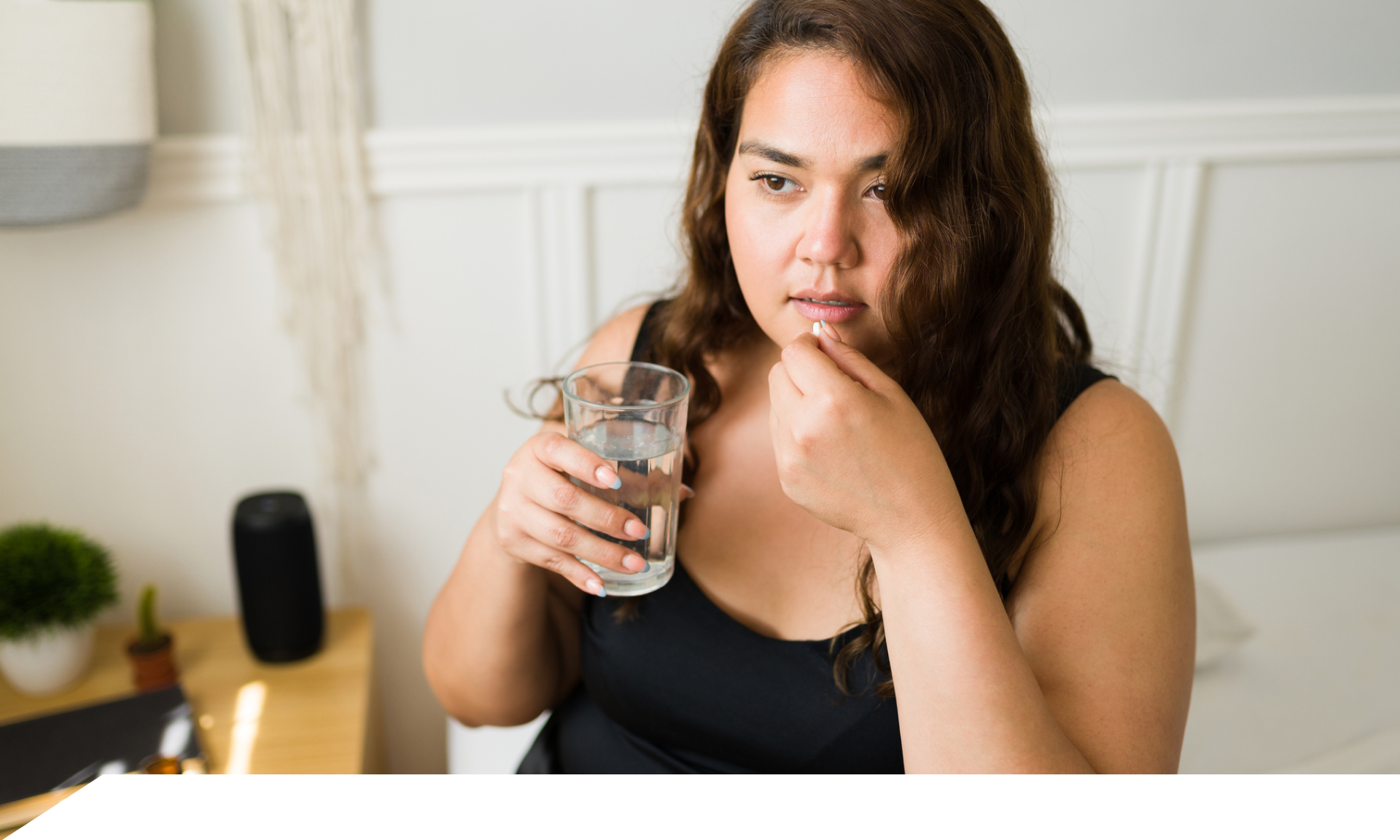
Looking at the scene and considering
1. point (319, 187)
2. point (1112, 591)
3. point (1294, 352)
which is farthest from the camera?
point (1294, 352)

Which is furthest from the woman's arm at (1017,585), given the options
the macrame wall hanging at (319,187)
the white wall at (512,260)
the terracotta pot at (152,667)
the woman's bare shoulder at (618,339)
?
the terracotta pot at (152,667)

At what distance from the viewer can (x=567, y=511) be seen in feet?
2.50

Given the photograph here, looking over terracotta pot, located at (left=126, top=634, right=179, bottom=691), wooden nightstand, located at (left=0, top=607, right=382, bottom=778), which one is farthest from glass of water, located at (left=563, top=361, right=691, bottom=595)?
terracotta pot, located at (left=126, top=634, right=179, bottom=691)

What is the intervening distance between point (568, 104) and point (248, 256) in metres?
0.59

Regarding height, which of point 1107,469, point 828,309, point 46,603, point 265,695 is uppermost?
point 828,309

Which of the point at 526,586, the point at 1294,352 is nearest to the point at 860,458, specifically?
the point at 526,586

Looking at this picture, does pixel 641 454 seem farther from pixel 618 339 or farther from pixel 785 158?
pixel 618 339

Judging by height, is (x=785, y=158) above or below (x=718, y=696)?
above

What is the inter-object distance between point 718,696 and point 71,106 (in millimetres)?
1179

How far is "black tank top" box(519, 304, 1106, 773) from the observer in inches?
33.9

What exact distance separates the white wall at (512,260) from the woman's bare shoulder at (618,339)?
460 mm

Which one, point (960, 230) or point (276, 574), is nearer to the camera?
point (960, 230)

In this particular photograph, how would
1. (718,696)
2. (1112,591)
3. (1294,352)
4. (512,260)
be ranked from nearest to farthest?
(1112,591) → (718,696) → (512,260) → (1294,352)

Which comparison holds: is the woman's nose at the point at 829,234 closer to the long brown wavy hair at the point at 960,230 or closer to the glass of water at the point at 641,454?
the long brown wavy hair at the point at 960,230
